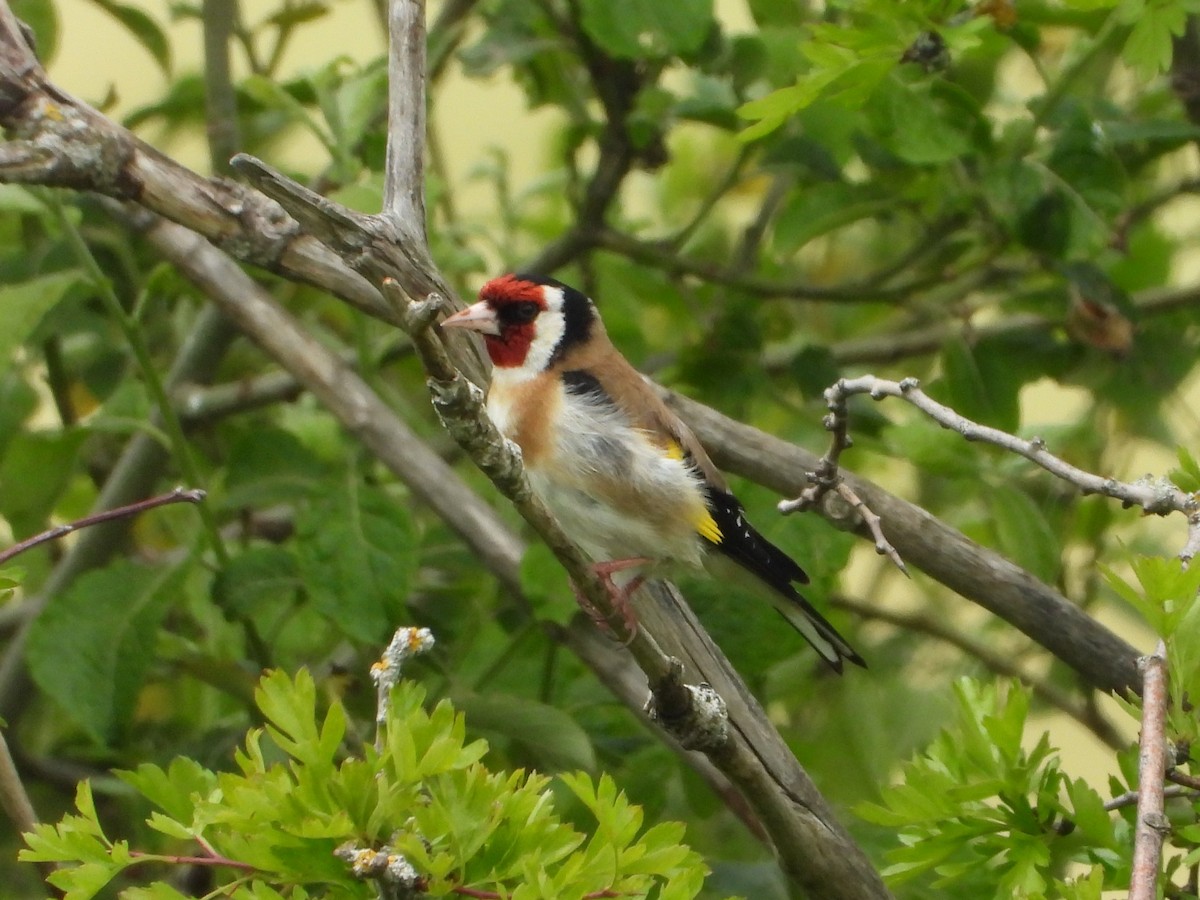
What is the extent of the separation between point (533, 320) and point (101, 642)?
0.74 m

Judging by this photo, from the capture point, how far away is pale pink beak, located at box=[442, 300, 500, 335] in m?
1.72

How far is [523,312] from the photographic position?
6.60 feet

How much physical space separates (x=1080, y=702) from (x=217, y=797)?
82.9 inches

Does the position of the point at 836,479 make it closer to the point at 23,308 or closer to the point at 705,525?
the point at 705,525

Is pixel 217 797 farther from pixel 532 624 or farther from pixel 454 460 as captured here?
pixel 454 460

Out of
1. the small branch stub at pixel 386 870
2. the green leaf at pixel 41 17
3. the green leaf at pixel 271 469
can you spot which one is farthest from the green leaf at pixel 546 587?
the green leaf at pixel 41 17

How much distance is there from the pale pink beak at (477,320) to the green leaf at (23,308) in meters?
0.57

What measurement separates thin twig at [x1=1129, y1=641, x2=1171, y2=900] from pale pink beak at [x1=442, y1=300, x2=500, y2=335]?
868 mm

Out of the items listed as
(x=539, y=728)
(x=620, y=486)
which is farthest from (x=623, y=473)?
(x=539, y=728)

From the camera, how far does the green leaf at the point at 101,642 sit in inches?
79.4

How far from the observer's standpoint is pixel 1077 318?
2301 mm

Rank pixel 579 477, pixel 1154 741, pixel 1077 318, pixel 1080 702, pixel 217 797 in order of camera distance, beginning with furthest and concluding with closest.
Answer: pixel 1080 702 < pixel 1077 318 < pixel 579 477 < pixel 217 797 < pixel 1154 741

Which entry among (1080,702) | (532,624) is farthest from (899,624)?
(532,624)

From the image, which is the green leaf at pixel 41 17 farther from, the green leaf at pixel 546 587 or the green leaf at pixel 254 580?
the green leaf at pixel 546 587
